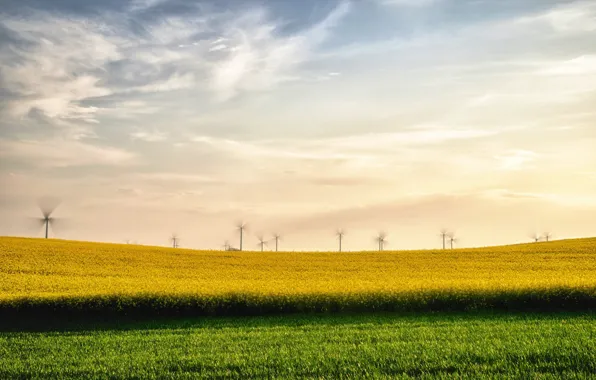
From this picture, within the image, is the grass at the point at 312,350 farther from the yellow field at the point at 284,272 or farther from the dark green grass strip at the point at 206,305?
the yellow field at the point at 284,272

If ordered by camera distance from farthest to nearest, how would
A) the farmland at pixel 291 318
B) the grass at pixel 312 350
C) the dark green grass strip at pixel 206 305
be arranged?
the dark green grass strip at pixel 206 305 < the farmland at pixel 291 318 < the grass at pixel 312 350

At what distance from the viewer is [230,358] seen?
14.0 m

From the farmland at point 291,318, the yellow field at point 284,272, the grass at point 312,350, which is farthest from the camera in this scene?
the yellow field at point 284,272

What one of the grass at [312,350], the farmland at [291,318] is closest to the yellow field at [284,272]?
the farmland at [291,318]

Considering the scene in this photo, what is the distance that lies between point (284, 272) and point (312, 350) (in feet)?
80.9

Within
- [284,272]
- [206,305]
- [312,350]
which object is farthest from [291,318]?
[284,272]

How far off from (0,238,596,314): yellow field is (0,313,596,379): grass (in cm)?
380

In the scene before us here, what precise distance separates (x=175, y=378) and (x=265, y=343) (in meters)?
4.64

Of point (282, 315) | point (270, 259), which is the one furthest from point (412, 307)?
point (270, 259)

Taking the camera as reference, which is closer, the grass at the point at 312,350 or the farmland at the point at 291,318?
the grass at the point at 312,350

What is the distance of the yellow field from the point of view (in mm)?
25625

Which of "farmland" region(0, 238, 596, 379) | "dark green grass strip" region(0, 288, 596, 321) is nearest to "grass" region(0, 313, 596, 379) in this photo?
"farmland" region(0, 238, 596, 379)

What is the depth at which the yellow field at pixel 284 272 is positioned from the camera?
84.1 ft

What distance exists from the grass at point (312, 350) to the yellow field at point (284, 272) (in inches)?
149
